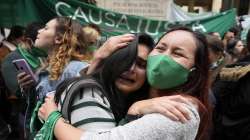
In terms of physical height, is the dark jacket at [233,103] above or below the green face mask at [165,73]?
Answer: below

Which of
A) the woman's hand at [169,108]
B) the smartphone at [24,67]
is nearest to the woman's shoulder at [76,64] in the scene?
the smartphone at [24,67]

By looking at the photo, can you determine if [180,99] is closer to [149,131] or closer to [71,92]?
[149,131]

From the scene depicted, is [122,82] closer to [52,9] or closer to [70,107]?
[70,107]

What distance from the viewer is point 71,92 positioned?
1.77 metres

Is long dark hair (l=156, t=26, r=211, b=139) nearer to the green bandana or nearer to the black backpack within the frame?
the black backpack

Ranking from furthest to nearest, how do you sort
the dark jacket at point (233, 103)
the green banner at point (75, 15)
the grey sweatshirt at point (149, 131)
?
the green banner at point (75, 15) < the dark jacket at point (233, 103) < the grey sweatshirt at point (149, 131)

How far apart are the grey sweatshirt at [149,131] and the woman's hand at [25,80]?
6.47 feet

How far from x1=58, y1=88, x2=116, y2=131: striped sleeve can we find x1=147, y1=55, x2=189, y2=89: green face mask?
25 centimetres

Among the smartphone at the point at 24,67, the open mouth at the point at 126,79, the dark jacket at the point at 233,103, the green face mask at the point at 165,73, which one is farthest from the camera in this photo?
the smartphone at the point at 24,67

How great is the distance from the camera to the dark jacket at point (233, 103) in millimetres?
3164

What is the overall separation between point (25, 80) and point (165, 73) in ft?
6.33

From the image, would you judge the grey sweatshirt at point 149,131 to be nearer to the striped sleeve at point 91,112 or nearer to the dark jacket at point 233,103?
the striped sleeve at point 91,112

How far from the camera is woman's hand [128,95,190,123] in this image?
165cm

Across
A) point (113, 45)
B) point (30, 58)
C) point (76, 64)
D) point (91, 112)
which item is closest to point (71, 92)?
point (91, 112)
